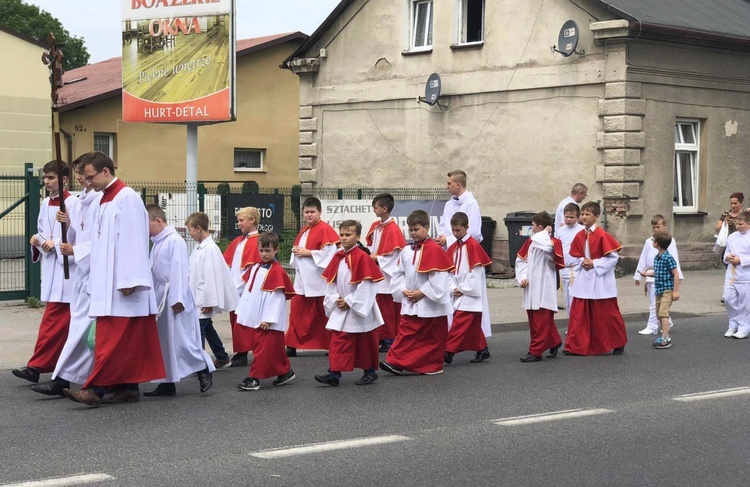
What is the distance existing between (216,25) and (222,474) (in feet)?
38.3

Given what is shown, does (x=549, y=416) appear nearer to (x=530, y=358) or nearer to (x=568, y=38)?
(x=530, y=358)

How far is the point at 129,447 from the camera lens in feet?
25.1

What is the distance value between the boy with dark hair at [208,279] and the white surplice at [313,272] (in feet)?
3.41

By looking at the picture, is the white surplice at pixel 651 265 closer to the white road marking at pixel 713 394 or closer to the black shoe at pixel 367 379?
the white road marking at pixel 713 394

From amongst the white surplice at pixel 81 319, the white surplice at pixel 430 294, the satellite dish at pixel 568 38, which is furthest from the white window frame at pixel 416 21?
the white surplice at pixel 81 319

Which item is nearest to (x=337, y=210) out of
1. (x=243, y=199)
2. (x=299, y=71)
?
(x=243, y=199)

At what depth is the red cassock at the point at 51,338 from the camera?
33.2ft

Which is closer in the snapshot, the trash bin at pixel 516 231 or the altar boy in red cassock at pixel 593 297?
the altar boy in red cassock at pixel 593 297

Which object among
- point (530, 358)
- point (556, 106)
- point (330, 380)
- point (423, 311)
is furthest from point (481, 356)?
point (556, 106)

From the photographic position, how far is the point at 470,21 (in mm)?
24922

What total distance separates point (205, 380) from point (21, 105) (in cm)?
2152

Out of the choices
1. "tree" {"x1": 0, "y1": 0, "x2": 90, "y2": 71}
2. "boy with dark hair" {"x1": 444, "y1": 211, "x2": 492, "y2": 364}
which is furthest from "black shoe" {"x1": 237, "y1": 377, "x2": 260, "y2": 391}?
"tree" {"x1": 0, "y1": 0, "x2": 90, "y2": 71}

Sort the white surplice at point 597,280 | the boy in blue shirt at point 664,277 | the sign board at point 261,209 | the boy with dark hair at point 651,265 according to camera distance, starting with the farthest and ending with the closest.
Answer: the sign board at point 261,209, the boy with dark hair at point 651,265, the boy in blue shirt at point 664,277, the white surplice at point 597,280

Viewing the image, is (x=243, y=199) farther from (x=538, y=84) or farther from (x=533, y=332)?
(x=533, y=332)
